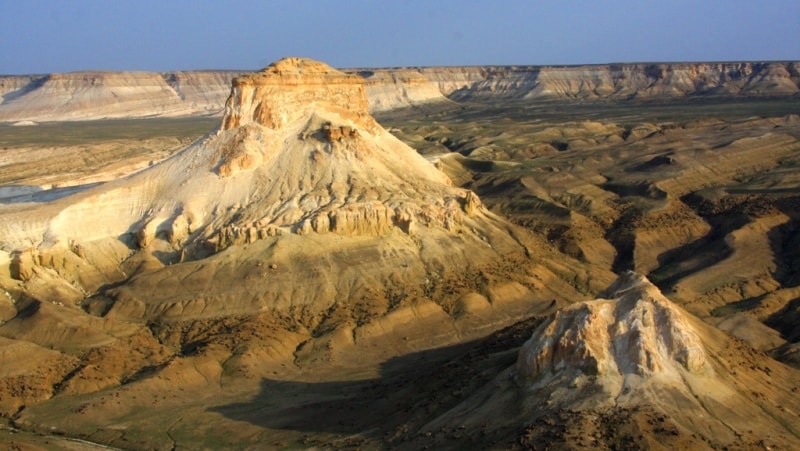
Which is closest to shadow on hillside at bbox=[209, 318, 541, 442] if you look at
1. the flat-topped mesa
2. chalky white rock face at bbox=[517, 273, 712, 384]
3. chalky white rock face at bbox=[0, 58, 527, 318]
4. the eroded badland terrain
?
the eroded badland terrain

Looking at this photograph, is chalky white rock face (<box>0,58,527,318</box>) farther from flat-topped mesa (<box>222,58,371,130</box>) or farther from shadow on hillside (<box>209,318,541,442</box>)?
shadow on hillside (<box>209,318,541,442</box>)

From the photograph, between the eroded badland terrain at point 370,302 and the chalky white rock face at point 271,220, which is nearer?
Result: the eroded badland terrain at point 370,302

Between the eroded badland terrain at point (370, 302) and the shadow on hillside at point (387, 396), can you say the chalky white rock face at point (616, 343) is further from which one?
the shadow on hillside at point (387, 396)

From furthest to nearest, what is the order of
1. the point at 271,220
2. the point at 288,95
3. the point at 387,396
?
the point at 288,95, the point at 271,220, the point at 387,396

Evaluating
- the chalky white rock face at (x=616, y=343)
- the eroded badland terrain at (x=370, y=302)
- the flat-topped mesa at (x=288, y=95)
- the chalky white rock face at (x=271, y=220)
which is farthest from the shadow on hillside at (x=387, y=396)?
the flat-topped mesa at (x=288, y=95)

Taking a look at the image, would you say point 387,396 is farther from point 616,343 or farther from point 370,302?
point 370,302

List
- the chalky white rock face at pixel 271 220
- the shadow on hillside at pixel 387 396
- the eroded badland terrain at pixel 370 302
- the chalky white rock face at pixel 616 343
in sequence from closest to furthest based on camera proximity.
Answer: the chalky white rock face at pixel 616 343, the eroded badland terrain at pixel 370 302, the shadow on hillside at pixel 387 396, the chalky white rock face at pixel 271 220

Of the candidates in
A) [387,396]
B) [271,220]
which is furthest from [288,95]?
[387,396]
